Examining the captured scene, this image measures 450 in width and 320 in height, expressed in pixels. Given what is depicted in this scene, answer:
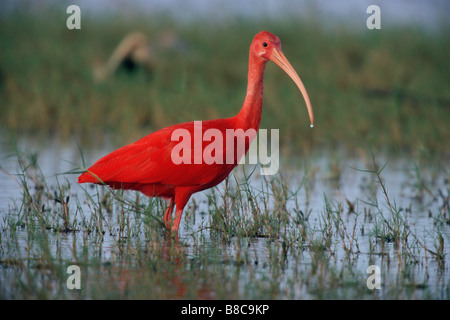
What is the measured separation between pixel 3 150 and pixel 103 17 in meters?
11.3

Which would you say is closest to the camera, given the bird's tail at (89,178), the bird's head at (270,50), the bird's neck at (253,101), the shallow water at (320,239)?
the shallow water at (320,239)

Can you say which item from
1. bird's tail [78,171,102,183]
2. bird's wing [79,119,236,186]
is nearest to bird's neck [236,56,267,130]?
bird's wing [79,119,236,186]

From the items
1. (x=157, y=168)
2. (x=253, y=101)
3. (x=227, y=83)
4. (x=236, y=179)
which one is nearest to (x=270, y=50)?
(x=253, y=101)

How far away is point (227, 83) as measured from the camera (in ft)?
44.4

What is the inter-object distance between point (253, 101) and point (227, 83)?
758 centimetres

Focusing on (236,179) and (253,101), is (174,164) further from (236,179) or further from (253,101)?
(253,101)

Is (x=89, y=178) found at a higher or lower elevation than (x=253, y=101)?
lower

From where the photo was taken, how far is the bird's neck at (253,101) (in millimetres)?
5961

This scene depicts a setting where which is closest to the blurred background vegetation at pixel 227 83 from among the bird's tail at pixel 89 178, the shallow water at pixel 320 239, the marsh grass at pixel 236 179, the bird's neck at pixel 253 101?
the marsh grass at pixel 236 179

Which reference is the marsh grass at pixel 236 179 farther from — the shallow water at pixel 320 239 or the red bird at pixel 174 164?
the red bird at pixel 174 164

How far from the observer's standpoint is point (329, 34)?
1677 centimetres

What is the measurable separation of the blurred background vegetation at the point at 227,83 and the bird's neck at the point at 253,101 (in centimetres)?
160
